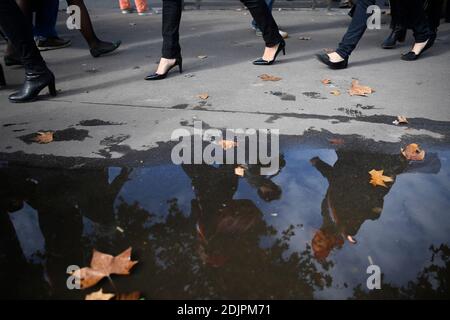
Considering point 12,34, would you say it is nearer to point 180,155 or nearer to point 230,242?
point 180,155

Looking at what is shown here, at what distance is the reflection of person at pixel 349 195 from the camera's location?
1.63 meters

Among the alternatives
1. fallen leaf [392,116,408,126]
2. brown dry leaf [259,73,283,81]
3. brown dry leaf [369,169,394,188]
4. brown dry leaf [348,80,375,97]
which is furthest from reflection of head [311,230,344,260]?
brown dry leaf [259,73,283,81]

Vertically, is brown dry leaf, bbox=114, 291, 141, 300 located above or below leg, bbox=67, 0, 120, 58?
below

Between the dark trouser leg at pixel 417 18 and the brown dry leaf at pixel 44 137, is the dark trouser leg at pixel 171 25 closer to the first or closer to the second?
the brown dry leaf at pixel 44 137

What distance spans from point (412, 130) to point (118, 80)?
2696 millimetres

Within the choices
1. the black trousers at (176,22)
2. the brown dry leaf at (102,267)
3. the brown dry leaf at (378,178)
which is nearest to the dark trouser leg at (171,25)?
the black trousers at (176,22)

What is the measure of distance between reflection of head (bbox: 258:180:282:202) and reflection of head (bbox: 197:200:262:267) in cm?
9

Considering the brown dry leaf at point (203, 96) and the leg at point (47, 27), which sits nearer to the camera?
the brown dry leaf at point (203, 96)

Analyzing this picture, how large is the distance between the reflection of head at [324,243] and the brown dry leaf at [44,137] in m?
1.80

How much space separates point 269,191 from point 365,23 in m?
2.57

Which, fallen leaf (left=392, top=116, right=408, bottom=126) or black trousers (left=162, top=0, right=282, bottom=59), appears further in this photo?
black trousers (left=162, top=0, right=282, bottom=59)

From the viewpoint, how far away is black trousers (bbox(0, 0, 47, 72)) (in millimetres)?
2854

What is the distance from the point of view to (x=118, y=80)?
3770 mm

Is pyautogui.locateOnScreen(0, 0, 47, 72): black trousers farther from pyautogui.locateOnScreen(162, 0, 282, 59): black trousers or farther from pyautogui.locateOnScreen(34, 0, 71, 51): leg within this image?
pyautogui.locateOnScreen(34, 0, 71, 51): leg
